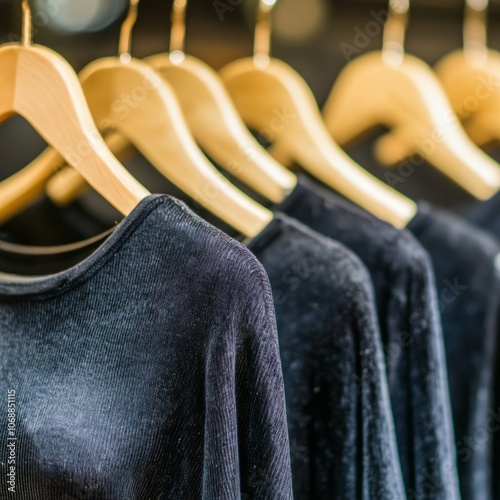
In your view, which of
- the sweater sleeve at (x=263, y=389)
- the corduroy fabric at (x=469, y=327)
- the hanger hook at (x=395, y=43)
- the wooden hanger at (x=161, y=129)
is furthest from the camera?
the hanger hook at (x=395, y=43)

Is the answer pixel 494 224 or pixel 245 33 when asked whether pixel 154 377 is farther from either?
pixel 245 33

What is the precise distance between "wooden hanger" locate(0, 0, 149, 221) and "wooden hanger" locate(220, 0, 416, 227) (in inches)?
10.6

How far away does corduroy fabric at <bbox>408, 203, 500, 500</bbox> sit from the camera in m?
0.74

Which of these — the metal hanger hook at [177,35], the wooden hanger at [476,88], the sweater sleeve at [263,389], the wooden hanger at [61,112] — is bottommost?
the sweater sleeve at [263,389]

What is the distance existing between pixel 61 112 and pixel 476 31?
0.73 m

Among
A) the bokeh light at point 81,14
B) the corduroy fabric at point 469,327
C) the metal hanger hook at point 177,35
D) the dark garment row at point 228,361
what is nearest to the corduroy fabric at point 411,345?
the dark garment row at point 228,361

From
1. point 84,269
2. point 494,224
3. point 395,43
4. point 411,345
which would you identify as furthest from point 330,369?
point 395,43

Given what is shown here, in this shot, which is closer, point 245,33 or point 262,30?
point 262,30

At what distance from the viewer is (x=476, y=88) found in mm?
908

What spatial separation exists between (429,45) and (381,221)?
2.02ft

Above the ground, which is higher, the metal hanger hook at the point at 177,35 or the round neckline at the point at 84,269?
the metal hanger hook at the point at 177,35

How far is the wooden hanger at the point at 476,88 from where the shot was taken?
90 centimetres

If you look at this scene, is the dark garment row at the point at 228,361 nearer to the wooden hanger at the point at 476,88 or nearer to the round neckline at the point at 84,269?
the round neckline at the point at 84,269

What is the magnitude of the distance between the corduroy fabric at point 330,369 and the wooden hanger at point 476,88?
432 millimetres
